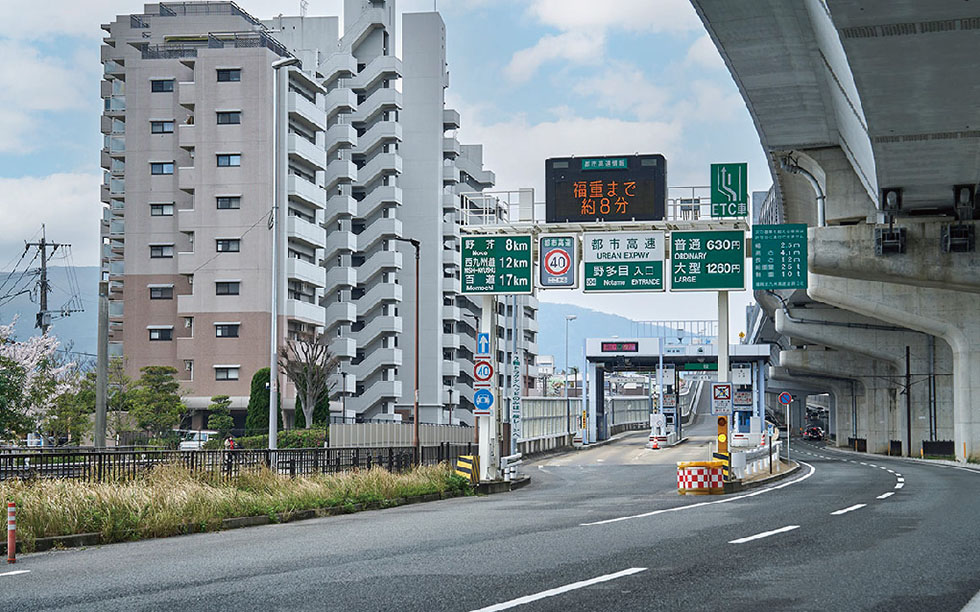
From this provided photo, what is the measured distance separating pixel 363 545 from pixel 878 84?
10.7 m

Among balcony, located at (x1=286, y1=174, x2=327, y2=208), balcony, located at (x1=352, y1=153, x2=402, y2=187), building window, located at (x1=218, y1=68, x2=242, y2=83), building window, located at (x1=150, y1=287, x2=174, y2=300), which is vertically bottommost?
building window, located at (x1=150, y1=287, x2=174, y2=300)

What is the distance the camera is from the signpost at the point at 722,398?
31.0m

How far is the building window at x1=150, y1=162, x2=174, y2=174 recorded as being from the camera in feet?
233

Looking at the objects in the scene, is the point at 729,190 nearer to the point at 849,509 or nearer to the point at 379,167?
the point at 849,509

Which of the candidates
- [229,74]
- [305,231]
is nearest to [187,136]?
[229,74]

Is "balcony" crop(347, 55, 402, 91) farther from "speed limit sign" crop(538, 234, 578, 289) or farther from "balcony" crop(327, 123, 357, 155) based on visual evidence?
"speed limit sign" crop(538, 234, 578, 289)

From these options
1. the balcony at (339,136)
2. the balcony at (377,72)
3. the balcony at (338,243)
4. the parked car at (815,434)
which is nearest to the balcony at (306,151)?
the balcony at (338,243)

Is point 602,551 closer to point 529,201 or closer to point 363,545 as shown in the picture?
point 363,545

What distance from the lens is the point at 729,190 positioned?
3130 cm

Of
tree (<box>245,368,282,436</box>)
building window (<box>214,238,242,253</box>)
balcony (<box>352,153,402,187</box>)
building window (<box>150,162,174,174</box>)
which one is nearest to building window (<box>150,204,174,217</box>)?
building window (<box>150,162,174,174</box>)

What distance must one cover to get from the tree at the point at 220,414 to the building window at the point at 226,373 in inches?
56.6

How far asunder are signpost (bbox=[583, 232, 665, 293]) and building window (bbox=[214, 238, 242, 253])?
39653 mm

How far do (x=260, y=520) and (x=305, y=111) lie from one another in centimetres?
5350

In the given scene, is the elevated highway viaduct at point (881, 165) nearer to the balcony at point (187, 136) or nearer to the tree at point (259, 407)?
the tree at point (259, 407)
